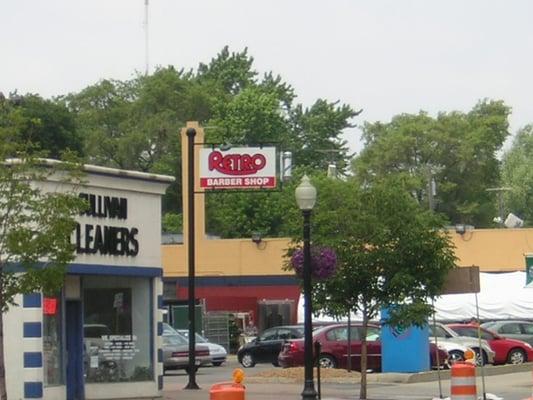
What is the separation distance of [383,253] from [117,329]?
18.7 ft

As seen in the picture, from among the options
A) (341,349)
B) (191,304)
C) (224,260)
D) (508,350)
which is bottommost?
(508,350)

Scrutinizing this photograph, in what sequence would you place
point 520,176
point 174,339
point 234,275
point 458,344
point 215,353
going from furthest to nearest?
point 520,176, point 234,275, point 215,353, point 174,339, point 458,344

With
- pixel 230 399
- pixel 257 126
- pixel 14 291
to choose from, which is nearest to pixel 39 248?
pixel 14 291

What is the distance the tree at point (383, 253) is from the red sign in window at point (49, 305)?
538cm

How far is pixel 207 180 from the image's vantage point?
37.4 metres

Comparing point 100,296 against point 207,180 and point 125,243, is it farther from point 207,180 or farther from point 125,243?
point 207,180

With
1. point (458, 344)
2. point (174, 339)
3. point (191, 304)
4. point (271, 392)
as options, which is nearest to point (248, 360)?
point (174, 339)

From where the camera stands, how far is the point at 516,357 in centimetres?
4175

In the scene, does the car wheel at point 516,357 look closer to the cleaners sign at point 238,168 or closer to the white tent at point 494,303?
the white tent at point 494,303

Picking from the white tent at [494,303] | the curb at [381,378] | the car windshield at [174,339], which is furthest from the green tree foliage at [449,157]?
the curb at [381,378]

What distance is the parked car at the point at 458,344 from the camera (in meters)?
39.5

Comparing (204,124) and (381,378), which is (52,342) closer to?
(381,378)

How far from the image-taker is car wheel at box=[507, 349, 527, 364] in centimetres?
4166

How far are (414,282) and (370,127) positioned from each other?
75.5 meters
